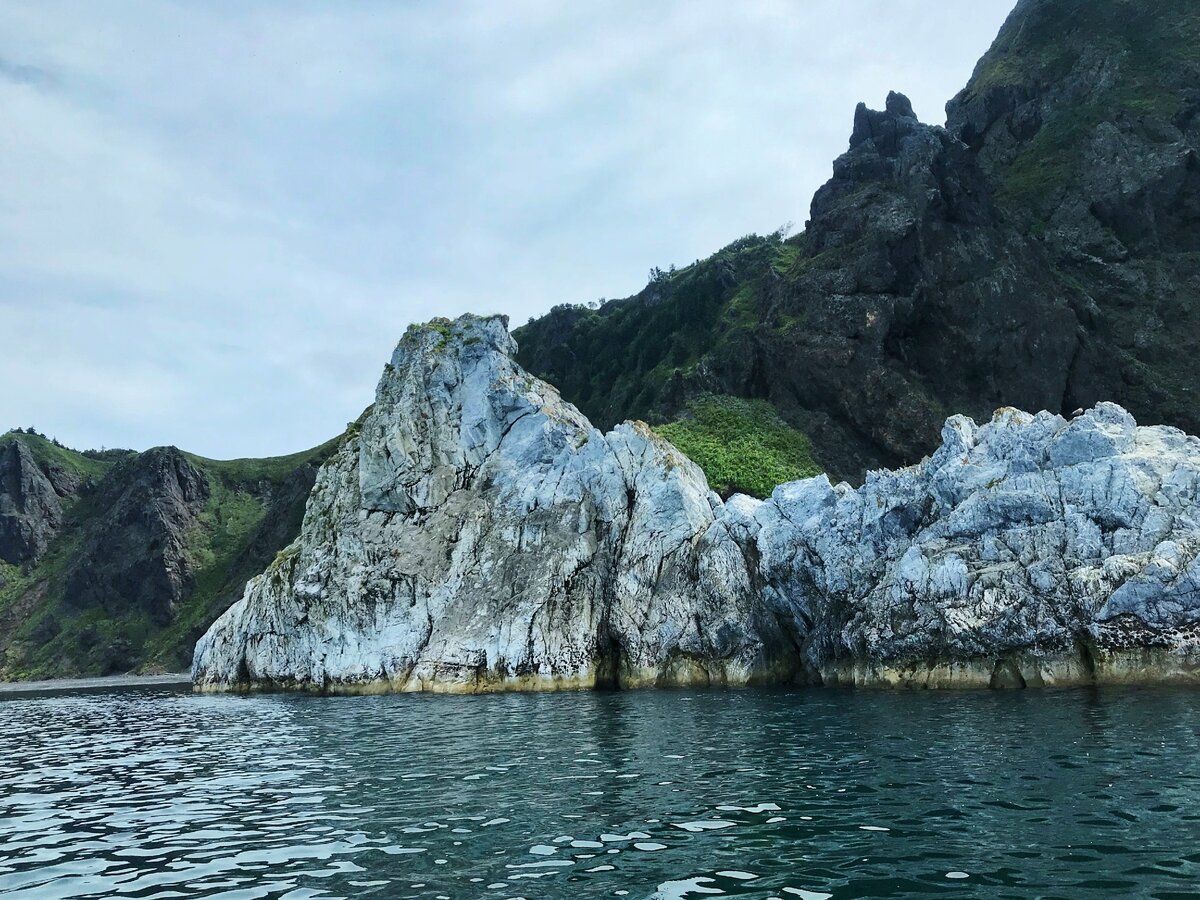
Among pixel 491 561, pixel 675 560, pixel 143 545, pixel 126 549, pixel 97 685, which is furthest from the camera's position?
pixel 126 549

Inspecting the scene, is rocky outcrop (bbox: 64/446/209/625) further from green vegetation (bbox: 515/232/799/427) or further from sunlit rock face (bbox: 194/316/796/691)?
sunlit rock face (bbox: 194/316/796/691)

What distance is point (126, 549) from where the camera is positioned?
16800cm

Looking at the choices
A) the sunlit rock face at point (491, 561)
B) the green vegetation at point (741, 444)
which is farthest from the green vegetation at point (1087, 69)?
the sunlit rock face at point (491, 561)

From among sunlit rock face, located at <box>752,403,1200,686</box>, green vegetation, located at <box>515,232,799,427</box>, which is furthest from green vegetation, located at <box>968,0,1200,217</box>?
sunlit rock face, located at <box>752,403,1200,686</box>

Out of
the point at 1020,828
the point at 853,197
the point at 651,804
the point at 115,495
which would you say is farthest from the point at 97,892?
the point at 115,495

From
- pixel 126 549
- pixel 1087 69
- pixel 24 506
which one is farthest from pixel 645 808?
pixel 24 506

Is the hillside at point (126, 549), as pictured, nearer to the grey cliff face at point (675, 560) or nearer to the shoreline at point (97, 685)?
the shoreline at point (97, 685)

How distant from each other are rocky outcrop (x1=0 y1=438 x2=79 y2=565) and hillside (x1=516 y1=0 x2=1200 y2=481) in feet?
426

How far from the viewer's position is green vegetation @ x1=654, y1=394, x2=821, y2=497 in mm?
81438

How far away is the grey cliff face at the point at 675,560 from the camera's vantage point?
4022 cm

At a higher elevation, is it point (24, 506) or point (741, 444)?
point (24, 506)

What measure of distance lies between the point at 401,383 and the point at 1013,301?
2707 inches

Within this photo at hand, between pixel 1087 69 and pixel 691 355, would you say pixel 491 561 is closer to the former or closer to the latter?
pixel 691 355

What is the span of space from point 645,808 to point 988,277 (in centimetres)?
9321
